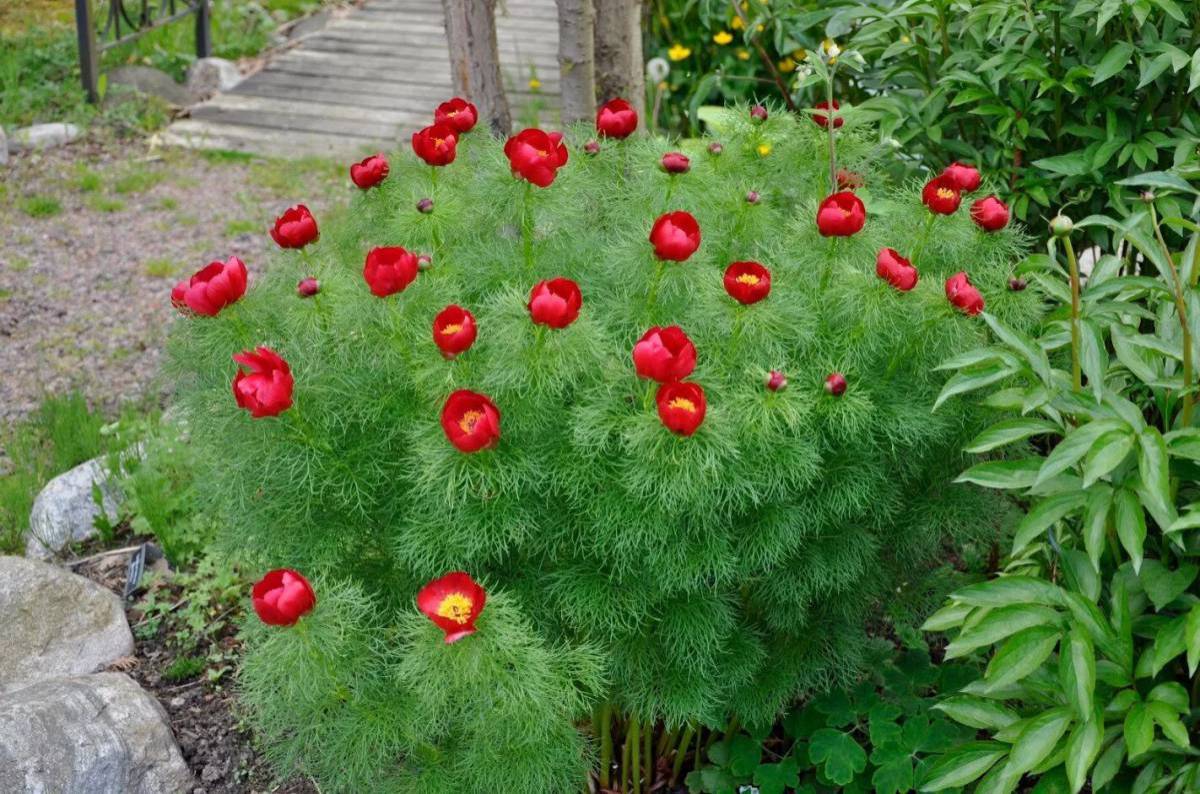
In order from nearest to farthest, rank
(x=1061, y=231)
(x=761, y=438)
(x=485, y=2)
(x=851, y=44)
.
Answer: (x=1061, y=231)
(x=761, y=438)
(x=851, y=44)
(x=485, y=2)

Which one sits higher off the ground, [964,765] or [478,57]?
[478,57]

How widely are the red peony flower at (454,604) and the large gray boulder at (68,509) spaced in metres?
1.83

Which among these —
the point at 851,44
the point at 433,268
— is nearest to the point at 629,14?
the point at 851,44

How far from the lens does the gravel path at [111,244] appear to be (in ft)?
13.5

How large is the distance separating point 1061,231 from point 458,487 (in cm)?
87

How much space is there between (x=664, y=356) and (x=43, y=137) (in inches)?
197

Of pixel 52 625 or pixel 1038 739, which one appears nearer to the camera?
pixel 1038 739

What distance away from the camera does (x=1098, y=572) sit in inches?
65.8

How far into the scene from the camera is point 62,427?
3.47m

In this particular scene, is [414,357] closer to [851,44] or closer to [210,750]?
[210,750]

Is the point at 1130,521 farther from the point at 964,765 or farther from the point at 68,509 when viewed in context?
the point at 68,509

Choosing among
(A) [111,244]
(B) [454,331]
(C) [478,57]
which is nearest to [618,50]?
(C) [478,57]

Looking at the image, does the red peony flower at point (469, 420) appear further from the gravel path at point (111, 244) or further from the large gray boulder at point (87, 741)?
the gravel path at point (111, 244)

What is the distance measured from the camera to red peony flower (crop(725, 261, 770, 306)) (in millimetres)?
1771
